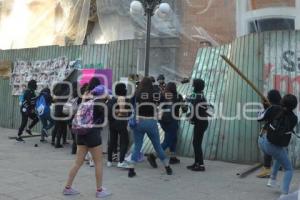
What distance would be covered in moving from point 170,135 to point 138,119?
1.42 meters

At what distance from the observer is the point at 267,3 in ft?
37.5

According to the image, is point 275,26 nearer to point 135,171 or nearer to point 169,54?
point 169,54

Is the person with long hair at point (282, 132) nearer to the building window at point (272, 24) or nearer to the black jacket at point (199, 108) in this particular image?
the black jacket at point (199, 108)

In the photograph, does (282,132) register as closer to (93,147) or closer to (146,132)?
(146,132)

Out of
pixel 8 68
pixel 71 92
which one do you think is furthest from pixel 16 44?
pixel 71 92

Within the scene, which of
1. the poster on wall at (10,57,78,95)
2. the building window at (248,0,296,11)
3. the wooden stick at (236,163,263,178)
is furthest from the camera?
the poster on wall at (10,57,78,95)

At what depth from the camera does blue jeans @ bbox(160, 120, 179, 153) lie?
8.78m

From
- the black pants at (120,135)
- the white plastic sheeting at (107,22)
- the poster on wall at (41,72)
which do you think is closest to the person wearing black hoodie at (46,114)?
the poster on wall at (41,72)

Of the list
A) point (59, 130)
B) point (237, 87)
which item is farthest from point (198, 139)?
point (59, 130)

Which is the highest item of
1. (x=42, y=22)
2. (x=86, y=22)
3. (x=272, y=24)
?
(x=42, y=22)

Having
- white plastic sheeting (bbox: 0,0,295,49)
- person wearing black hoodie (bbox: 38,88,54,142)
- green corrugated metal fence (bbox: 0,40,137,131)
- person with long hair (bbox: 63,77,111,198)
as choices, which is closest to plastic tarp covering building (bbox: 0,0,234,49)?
white plastic sheeting (bbox: 0,0,295,49)

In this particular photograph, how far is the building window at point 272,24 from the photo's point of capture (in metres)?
11.3

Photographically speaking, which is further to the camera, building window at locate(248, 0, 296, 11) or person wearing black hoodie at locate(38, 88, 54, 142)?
person wearing black hoodie at locate(38, 88, 54, 142)

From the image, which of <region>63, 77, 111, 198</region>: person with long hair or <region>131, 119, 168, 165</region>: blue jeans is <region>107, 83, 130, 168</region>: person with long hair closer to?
<region>131, 119, 168, 165</region>: blue jeans
